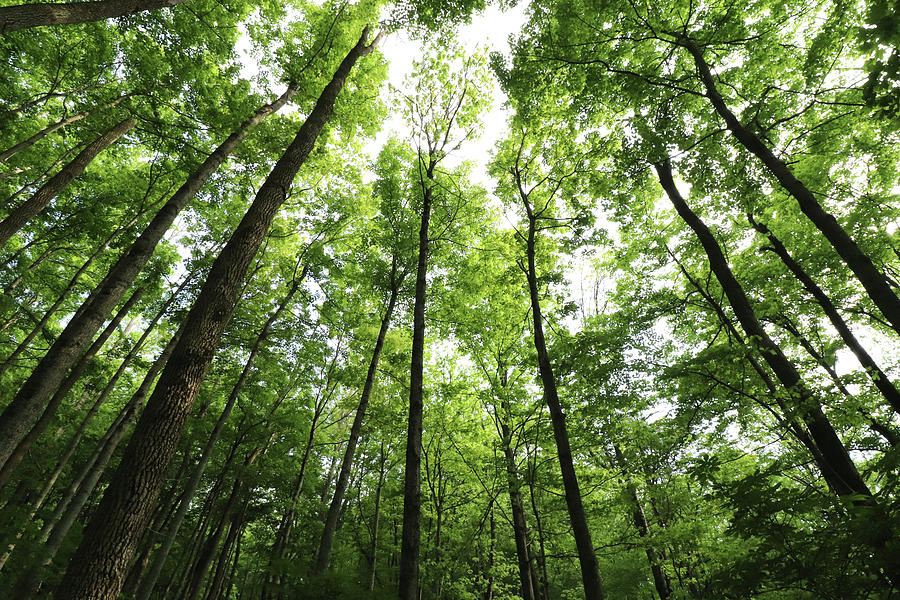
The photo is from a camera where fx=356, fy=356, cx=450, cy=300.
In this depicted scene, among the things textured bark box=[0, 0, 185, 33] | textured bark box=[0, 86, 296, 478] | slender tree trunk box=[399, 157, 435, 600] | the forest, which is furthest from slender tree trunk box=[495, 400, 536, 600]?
textured bark box=[0, 0, 185, 33]

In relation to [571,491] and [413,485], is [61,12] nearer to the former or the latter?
[413,485]

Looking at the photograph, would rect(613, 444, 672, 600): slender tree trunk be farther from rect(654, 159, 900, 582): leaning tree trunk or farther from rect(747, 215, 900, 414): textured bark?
rect(747, 215, 900, 414): textured bark

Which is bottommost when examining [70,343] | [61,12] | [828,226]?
[70,343]

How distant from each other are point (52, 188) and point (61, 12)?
6.01 m

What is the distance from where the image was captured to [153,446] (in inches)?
132

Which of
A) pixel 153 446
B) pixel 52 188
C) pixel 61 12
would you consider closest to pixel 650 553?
pixel 153 446

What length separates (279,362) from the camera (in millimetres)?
12938

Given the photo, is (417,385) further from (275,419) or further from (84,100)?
(84,100)

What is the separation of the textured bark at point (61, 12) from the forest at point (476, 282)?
31mm

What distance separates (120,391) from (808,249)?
3185cm

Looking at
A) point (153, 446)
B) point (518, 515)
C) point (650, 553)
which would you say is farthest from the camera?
point (650, 553)

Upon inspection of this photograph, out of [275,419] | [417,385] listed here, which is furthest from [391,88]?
[275,419]

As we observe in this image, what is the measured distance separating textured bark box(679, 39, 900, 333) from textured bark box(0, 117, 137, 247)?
1285 cm

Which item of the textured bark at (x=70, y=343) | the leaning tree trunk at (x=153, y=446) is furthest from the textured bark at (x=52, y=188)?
the leaning tree trunk at (x=153, y=446)
